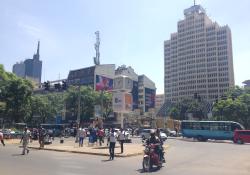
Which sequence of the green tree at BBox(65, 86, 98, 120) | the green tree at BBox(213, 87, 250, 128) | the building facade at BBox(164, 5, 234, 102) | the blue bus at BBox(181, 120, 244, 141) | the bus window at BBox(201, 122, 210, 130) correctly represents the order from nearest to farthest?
the blue bus at BBox(181, 120, 244, 141)
the bus window at BBox(201, 122, 210, 130)
the green tree at BBox(213, 87, 250, 128)
the green tree at BBox(65, 86, 98, 120)
the building facade at BBox(164, 5, 234, 102)

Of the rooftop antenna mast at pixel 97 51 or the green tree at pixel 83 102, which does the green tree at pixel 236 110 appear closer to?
the green tree at pixel 83 102

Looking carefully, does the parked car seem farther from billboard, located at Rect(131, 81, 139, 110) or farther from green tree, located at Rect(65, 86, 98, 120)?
billboard, located at Rect(131, 81, 139, 110)

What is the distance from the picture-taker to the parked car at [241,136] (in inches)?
1594

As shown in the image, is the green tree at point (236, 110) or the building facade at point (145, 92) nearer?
the green tree at point (236, 110)

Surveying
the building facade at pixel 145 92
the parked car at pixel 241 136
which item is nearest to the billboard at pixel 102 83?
the parked car at pixel 241 136

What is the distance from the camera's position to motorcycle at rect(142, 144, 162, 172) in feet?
47.5

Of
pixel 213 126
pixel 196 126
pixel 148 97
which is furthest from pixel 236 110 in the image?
pixel 148 97

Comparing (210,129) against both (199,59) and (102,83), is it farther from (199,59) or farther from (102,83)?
(199,59)

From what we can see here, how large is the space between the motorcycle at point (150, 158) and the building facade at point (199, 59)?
143 metres

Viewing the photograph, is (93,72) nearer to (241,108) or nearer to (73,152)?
(241,108)

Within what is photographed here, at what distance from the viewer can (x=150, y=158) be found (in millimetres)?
14836

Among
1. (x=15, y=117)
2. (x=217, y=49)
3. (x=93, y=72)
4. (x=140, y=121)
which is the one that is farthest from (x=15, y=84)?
(x=217, y=49)

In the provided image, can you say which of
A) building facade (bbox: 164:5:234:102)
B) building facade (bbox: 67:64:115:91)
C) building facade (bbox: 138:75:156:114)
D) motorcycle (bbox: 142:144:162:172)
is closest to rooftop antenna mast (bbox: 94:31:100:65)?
building facade (bbox: 67:64:115:91)

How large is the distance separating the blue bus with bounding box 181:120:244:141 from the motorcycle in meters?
32.2
